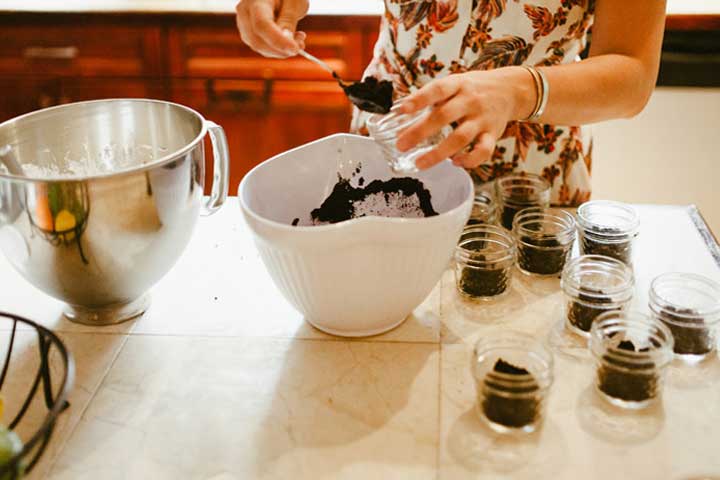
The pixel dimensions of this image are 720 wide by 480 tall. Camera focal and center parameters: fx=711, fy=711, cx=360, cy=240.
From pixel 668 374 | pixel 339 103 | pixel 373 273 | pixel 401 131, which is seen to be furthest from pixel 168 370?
pixel 339 103

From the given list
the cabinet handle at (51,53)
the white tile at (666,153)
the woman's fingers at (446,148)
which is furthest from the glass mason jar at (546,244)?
the cabinet handle at (51,53)

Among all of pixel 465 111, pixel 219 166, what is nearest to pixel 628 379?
pixel 465 111

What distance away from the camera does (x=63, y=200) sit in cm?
77

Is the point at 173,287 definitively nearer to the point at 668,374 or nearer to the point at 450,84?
the point at 450,84

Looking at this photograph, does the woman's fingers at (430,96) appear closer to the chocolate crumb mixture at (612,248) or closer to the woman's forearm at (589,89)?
the woman's forearm at (589,89)

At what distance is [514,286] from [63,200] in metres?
0.59

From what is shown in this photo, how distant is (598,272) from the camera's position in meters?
0.93

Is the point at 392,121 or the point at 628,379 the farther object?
the point at 392,121

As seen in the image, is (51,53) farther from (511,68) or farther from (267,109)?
(511,68)

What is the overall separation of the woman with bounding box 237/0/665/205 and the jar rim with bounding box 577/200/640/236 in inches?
5.2

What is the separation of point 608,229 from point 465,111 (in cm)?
31

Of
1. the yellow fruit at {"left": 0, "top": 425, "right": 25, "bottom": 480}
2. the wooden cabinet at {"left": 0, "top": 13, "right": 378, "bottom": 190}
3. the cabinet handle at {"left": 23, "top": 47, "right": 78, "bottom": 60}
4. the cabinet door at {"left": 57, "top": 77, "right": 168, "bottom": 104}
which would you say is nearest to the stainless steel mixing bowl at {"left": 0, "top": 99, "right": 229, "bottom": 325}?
the yellow fruit at {"left": 0, "top": 425, "right": 25, "bottom": 480}

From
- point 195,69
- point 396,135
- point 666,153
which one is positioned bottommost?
point 666,153

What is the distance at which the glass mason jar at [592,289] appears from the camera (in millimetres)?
859
